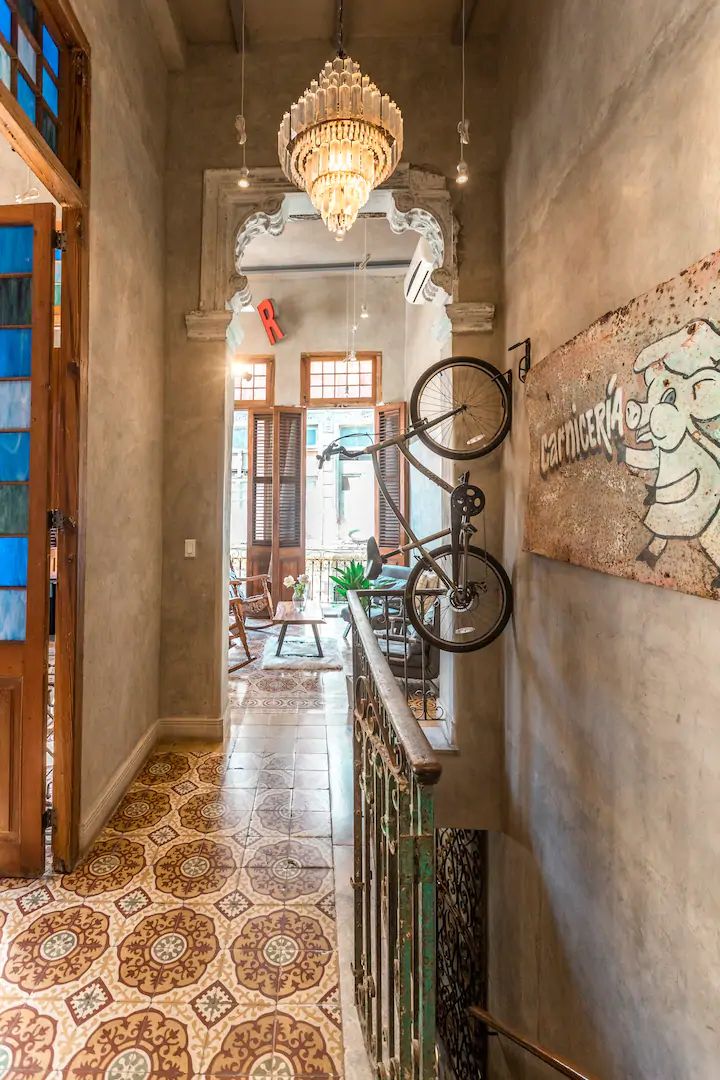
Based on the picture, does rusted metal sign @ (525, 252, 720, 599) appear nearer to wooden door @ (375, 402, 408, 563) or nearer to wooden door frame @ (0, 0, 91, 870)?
wooden door frame @ (0, 0, 91, 870)

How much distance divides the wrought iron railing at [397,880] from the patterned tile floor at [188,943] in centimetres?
21

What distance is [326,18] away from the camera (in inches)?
125

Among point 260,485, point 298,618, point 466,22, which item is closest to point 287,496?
point 260,485

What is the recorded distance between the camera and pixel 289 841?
2.33 metres

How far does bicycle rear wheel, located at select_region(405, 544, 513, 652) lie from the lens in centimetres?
304

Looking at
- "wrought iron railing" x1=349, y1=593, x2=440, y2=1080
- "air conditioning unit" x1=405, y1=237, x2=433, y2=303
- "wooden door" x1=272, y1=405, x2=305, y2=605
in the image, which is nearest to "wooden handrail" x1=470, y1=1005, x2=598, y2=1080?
"wrought iron railing" x1=349, y1=593, x2=440, y2=1080

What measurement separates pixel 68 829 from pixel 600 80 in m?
3.72

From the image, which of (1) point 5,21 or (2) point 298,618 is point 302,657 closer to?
(2) point 298,618

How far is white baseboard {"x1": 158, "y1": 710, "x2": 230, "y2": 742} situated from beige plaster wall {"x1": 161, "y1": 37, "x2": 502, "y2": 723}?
2.3 inches

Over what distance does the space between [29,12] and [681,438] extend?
9.27 feet

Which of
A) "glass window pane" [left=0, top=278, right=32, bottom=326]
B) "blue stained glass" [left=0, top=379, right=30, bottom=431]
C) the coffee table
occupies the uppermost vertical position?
"glass window pane" [left=0, top=278, right=32, bottom=326]

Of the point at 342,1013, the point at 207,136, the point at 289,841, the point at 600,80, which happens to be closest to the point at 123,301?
the point at 207,136

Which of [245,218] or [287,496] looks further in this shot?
[287,496]

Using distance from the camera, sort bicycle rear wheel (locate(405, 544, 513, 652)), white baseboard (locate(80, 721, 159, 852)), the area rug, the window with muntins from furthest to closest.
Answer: the area rug < bicycle rear wheel (locate(405, 544, 513, 652)) < white baseboard (locate(80, 721, 159, 852)) < the window with muntins
